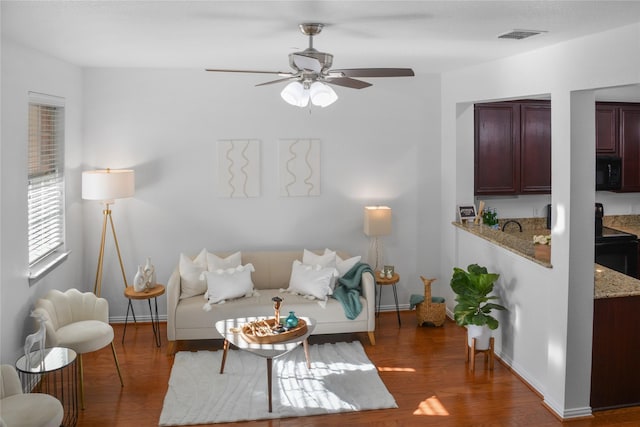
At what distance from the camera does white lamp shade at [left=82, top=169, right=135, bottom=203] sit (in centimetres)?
580

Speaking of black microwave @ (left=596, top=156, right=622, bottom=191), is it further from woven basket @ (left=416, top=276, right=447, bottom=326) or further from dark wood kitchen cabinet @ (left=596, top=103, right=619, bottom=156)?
woven basket @ (left=416, top=276, right=447, bottom=326)

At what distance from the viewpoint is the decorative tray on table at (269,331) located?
4645 mm

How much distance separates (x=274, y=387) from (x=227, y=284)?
4.15 feet

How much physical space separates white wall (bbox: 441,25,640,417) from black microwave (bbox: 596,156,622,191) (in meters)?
2.27

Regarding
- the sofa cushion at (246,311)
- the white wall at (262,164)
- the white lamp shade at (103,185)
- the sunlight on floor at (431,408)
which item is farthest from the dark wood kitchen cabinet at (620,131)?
the white lamp shade at (103,185)

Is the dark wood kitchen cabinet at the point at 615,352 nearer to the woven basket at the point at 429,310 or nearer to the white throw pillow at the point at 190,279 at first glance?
the woven basket at the point at 429,310

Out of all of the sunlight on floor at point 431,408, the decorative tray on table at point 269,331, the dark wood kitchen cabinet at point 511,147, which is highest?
the dark wood kitchen cabinet at point 511,147

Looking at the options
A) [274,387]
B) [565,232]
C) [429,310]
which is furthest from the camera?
[429,310]

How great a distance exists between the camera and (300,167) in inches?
259

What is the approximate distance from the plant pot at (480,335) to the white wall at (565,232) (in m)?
0.23

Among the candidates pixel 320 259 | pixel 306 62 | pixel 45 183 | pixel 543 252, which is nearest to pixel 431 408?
pixel 543 252

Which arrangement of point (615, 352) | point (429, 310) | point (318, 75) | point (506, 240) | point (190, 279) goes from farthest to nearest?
point (429, 310)
point (190, 279)
point (506, 240)
point (615, 352)
point (318, 75)

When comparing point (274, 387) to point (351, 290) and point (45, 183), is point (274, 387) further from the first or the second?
point (45, 183)

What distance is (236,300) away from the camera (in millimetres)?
5812
